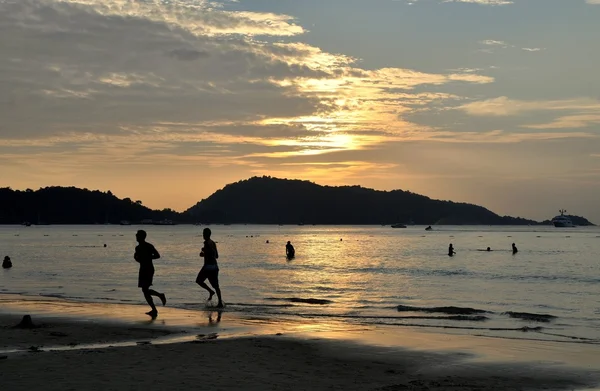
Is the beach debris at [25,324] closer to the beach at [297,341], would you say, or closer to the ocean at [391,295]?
the beach at [297,341]

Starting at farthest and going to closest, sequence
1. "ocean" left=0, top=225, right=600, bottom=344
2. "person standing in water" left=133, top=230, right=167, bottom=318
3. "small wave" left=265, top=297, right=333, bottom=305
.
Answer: "small wave" left=265, top=297, right=333, bottom=305 < "ocean" left=0, top=225, right=600, bottom=344 < "person standing in water" left=133, top=230, right=167, bottom=318

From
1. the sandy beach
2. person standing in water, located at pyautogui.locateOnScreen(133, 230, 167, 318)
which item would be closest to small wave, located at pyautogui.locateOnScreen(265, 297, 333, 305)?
person standing in water, located at pyautogui.locateOnScreen(133, 230, 167, 318)

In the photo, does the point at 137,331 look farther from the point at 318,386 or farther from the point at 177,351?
the point at 318,386

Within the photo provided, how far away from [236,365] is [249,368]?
0.28 m

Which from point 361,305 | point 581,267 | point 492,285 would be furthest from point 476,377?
point 581,267

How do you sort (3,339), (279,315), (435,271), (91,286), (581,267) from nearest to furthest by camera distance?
(3,339), (279,315), (91,286), (435,271), (581,267)

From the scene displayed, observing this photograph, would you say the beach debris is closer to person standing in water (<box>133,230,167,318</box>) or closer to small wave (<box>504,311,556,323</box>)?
person standing in water (<box>133,230,167,318</box>)

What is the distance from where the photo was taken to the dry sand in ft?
33.5

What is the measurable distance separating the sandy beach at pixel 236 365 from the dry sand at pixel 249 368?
0.02 meters

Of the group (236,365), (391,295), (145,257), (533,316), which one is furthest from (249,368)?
(391,295)

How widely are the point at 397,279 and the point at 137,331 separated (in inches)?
1160

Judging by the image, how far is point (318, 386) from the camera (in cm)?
1043

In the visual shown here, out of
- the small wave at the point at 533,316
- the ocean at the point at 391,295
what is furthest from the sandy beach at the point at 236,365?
the small wave at the point at 533,316

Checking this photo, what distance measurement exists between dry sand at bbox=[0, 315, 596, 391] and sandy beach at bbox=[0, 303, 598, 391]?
0.02 metres
